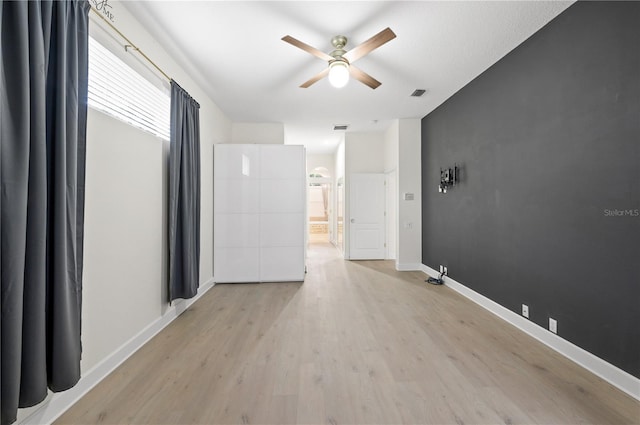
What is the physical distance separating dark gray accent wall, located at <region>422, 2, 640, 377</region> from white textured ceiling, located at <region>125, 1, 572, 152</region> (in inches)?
13.4

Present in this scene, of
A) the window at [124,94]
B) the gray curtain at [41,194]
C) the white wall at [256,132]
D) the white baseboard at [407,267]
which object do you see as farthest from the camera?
the white wall at [256,132]

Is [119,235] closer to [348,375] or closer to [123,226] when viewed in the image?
[123,226]

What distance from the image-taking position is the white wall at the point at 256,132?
15.9 feet

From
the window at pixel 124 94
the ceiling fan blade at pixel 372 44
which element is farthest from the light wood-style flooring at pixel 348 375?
the ceiling fan blade at pixel 372 44

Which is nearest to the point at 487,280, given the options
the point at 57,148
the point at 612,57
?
the point at 612,57

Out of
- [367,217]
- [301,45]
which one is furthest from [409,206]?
[301,45]

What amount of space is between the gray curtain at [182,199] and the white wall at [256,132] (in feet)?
5.83

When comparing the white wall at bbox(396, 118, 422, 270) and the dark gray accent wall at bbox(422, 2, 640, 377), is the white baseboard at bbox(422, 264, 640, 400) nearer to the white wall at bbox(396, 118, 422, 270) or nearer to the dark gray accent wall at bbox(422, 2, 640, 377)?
the dark gray accent wall at bbox(422, 2, 640, 377)

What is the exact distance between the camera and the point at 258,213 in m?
4.05

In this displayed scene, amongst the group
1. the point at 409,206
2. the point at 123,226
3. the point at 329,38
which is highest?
the point at 329,38

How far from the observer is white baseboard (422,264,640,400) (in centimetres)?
166

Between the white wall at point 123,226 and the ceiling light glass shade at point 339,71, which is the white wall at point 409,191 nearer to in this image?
the ceiling light glass shade at point 339,71

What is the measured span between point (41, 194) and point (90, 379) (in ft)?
4.20

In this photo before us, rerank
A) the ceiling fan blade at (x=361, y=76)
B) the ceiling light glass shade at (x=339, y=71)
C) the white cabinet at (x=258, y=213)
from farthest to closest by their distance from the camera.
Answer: the white cabinet at (x=258, y=213) < the ceiling fan blade at (x=361, y=76) < the ceiling light glass shade at (x=339, y=71)
